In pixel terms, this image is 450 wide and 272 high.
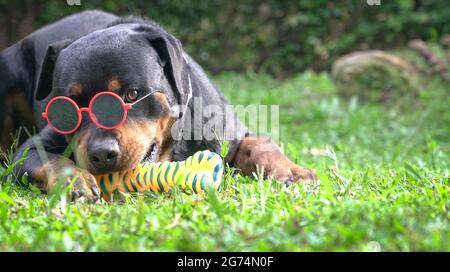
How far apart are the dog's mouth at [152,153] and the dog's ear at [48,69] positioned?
29.9 inches

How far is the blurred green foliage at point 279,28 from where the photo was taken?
29.9ft

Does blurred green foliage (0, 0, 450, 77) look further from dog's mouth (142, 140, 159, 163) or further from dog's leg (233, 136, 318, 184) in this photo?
dog's mouth (142, 140, 159, 163)

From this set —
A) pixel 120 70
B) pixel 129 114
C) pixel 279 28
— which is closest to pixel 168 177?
pixel 129 114

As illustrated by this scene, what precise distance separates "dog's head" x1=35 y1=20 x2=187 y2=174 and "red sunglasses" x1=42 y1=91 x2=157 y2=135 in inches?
1.3

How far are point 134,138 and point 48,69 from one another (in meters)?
0.86

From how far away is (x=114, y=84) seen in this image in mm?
3027

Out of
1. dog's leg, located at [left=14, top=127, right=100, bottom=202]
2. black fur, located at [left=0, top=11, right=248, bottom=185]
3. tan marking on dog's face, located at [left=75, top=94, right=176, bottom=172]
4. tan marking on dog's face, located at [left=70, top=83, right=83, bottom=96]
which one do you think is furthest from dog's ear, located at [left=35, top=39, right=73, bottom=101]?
tan marking on dog's face, located at [left=75, top=94, right=176, bottom=172]

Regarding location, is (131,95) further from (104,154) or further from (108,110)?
(104,154)

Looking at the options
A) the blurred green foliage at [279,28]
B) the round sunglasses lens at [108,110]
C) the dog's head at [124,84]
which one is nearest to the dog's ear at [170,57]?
the dog's head at [124,84]

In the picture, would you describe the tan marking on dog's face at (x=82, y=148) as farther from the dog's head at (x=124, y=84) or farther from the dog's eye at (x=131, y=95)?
the dog's eye at (x=131, y=95)

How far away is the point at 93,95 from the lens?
120 inches

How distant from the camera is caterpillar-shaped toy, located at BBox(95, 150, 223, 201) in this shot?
2812 millimetres
